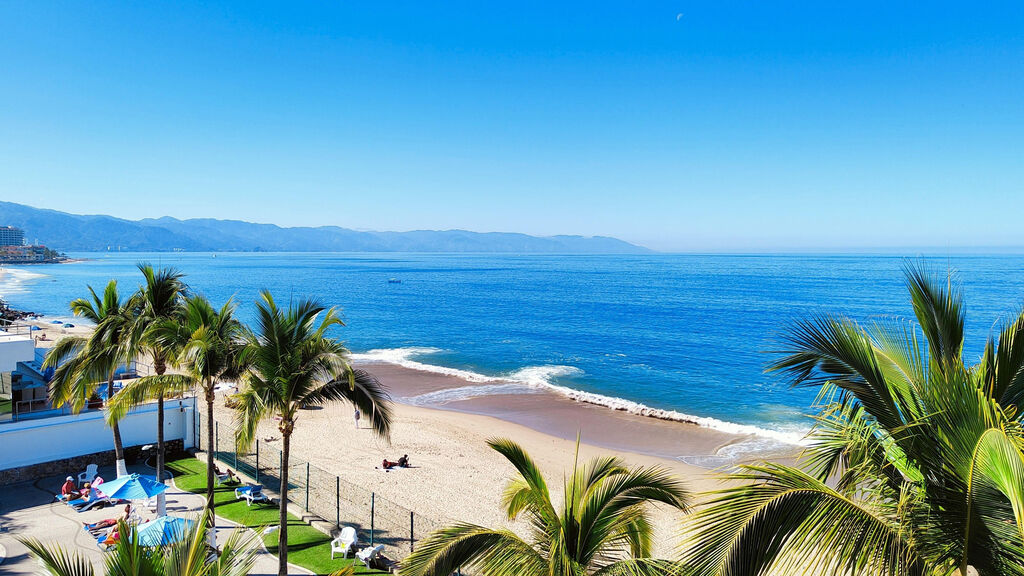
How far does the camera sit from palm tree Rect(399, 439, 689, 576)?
563 centimetres

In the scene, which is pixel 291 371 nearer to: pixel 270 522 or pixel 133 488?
pixel 133 488

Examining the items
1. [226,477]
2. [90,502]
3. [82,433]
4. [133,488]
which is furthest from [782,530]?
[82,433]

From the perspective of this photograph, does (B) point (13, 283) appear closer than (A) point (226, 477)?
No

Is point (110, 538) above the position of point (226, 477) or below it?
above

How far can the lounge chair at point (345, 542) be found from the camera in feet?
46.5

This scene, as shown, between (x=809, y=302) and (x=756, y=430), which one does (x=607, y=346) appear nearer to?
(x=756, y=430)

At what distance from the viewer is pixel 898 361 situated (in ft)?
14.8

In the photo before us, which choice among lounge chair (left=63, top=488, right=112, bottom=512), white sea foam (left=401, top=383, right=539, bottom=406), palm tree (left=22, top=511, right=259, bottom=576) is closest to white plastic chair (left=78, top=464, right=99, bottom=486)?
lounge chair (left=63, top=488, right=112, bottom=512)

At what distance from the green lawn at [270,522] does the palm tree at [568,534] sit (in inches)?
334

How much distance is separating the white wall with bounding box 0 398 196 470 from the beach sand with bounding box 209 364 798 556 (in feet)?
15.9

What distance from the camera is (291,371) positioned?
1102 centimetres

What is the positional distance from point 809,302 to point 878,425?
104m

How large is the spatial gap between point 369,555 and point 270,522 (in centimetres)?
366

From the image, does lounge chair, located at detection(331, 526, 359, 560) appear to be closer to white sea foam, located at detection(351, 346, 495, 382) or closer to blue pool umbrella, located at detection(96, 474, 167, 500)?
blue pool umbrella, located at detection(96, 474, 167, 500)
